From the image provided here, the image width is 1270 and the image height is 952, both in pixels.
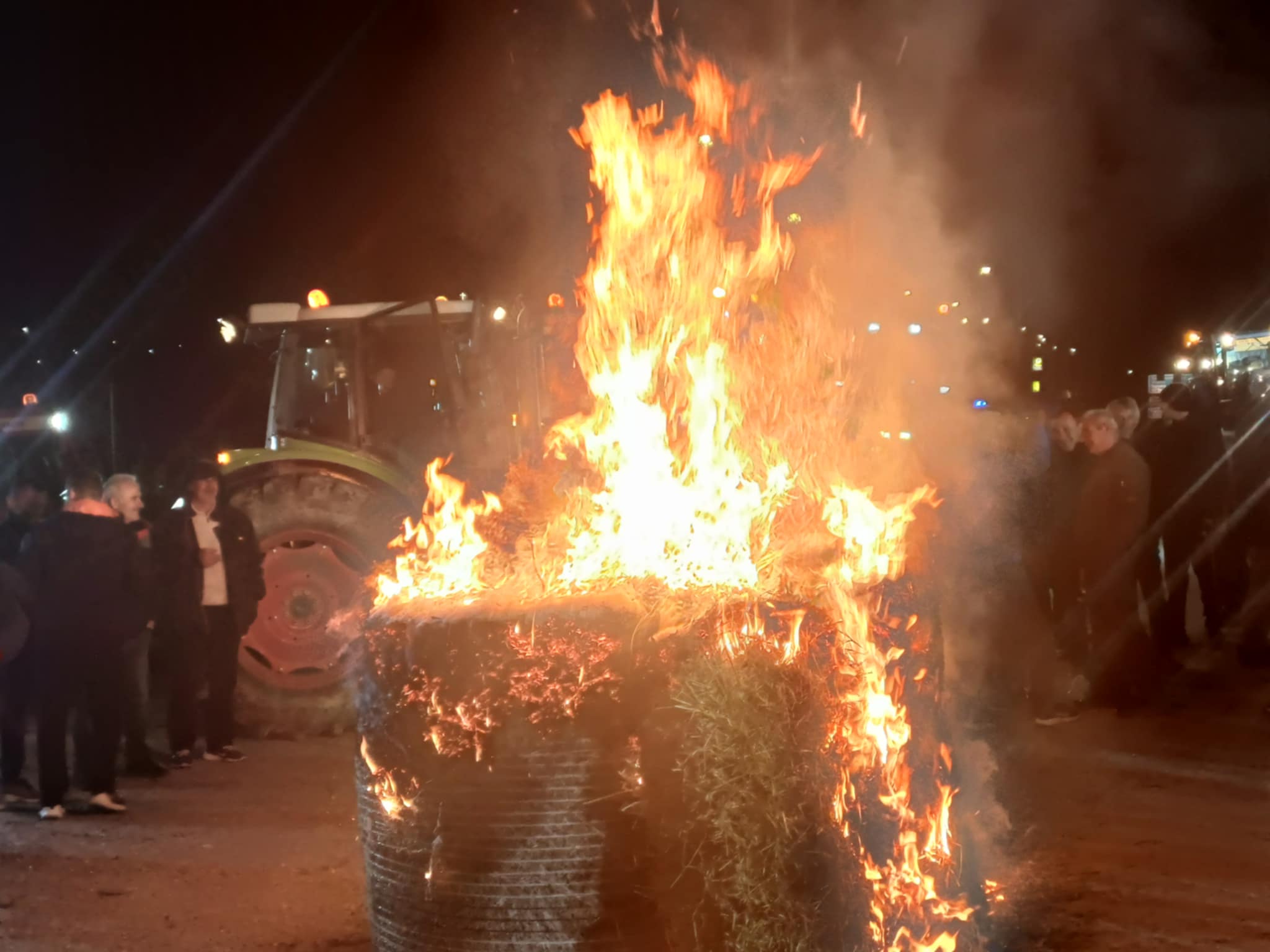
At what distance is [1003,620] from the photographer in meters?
7.71

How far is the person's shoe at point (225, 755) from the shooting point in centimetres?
786

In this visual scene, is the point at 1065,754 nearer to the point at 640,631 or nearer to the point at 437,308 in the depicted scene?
the point at 640,631

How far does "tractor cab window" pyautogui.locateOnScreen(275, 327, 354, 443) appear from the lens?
895cm

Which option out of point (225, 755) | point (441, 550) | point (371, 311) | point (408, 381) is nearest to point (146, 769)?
point (225, 755)

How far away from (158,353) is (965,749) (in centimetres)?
1853

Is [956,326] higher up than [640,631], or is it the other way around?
[956,326]

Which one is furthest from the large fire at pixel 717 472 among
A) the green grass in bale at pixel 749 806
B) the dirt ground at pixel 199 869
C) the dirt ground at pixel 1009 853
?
the dirt ground at pixel 199 869

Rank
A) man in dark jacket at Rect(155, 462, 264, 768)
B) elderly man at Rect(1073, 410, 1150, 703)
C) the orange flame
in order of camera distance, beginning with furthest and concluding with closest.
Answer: elderly man at Rect(1073, 410, 1150, 703)
man in dark jacket at Rect(155, 462, 264, 768)
the orange flame

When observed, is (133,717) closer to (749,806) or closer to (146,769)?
(146,769)

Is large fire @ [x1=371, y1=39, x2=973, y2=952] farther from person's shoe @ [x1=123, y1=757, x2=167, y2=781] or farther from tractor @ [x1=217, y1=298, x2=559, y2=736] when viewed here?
person's shoe @ [x1=123, y1=757, x2=167, y2=781]

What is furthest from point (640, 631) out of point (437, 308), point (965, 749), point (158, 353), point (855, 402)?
point (158, 353)

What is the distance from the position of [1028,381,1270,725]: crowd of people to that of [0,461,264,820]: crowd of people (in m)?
5.31

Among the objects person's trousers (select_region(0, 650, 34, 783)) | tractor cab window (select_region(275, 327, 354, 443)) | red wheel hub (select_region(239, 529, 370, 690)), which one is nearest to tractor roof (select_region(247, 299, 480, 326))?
tractor cab window (select_region(275, 327, 354, 443))

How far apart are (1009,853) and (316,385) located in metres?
6.02
